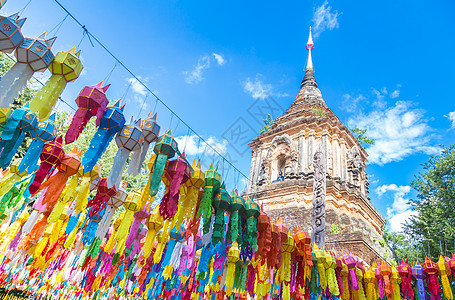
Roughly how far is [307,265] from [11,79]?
5.31 m

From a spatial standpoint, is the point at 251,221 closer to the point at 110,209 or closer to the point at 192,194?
the point at 192,194

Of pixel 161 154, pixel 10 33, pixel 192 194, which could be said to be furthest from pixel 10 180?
pixel 192 194

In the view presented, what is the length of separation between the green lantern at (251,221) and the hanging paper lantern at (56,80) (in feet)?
9.68

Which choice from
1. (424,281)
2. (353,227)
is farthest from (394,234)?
(424,281)

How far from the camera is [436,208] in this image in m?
12.4

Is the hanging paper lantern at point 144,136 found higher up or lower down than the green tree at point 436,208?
lower down

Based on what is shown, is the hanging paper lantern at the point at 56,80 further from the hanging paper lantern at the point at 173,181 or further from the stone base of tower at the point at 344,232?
the stone base of tower at the point at 344,232

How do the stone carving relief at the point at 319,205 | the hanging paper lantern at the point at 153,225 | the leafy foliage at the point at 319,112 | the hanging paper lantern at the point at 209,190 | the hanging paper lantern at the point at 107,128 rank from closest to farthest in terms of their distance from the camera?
1. the hanging paper lantern at the point at 107,128
2. the hanging paper lantern at the point at 209,190
3. the hanging paper lantern at the point at 153,225
4. the stone carving relief at the point at 319,205
5. the leafy foliage at the point at 319,112

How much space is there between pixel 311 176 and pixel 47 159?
11649 mm

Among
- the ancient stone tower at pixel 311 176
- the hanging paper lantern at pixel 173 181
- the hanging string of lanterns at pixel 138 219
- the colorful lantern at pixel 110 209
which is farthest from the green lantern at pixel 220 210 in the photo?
the ancient stone tower at pixel 311 176

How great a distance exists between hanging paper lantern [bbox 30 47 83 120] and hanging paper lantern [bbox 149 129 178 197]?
1.21 m

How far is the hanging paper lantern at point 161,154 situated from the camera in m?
3.44

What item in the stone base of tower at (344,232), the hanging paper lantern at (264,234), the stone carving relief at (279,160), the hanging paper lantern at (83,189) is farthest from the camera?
the stone carving relief at (279,160)

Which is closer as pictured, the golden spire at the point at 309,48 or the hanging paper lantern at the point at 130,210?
the hanging paper lantern at the point at 130,210
